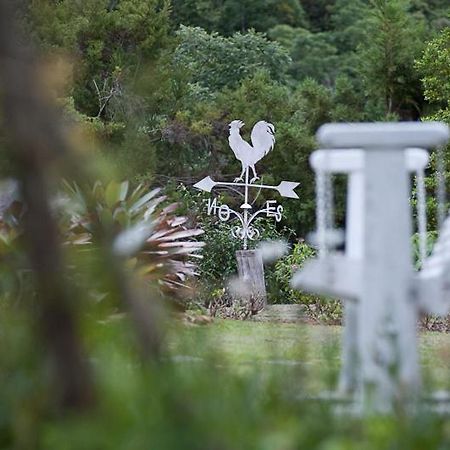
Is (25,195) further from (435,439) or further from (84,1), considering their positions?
(84,1)

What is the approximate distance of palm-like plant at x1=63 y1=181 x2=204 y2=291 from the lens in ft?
20.7

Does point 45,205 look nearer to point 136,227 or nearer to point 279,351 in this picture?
point 279,351

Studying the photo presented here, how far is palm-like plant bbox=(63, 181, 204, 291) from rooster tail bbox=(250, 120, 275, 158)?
6275 millimetres

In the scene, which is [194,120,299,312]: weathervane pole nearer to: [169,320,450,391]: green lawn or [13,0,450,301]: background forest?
[13,0,450,301]: background forest

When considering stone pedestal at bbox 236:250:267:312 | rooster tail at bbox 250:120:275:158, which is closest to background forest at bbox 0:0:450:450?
stone pedestal at bbox 236:250:267:312

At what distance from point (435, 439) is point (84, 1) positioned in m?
17.6

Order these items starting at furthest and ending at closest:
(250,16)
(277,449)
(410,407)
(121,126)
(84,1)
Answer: (250,16), (84,1), (121,126), (410,407), (277,449)

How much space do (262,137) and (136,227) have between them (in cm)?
751

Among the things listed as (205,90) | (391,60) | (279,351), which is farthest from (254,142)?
(279,351)

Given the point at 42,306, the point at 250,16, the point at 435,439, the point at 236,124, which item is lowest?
the point at 435,439

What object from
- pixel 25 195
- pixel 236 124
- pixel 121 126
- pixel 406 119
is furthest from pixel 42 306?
pixel 406 119

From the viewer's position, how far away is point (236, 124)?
13.7m

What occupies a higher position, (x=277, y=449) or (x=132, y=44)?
(x=132, y=44)

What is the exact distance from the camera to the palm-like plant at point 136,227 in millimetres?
6309
